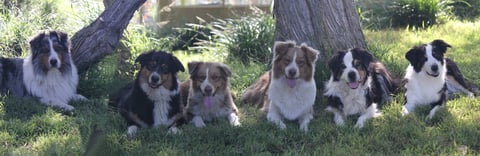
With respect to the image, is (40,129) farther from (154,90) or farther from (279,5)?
(279,5)

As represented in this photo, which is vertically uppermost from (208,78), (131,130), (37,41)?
(37,41)

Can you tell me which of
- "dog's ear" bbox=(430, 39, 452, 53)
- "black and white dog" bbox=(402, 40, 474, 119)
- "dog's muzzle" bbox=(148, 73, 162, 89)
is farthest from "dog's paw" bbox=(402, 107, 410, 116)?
"dog's muzzle" bbox=(148, 73, 162, 89)

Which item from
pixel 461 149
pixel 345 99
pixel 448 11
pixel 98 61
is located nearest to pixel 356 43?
pixel 345 99

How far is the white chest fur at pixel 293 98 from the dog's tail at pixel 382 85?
83 centimetres

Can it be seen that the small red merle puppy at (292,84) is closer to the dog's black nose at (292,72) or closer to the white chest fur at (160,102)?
the dog's black nose at (292,72)

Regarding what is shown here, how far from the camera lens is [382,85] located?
6207 mm

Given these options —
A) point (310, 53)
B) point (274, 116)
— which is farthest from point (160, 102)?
point (310, 53)

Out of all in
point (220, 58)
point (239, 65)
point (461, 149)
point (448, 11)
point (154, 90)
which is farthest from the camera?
point (448, 11)

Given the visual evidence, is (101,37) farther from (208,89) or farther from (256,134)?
(256,134)

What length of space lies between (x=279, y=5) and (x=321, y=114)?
2.06 metres

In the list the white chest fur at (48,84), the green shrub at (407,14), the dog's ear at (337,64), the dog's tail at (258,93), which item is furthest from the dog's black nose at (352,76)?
the green shrub at (407,14)

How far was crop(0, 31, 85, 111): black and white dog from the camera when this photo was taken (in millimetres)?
6402

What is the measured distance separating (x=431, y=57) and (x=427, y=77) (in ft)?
0.95

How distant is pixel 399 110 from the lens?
229 inches
